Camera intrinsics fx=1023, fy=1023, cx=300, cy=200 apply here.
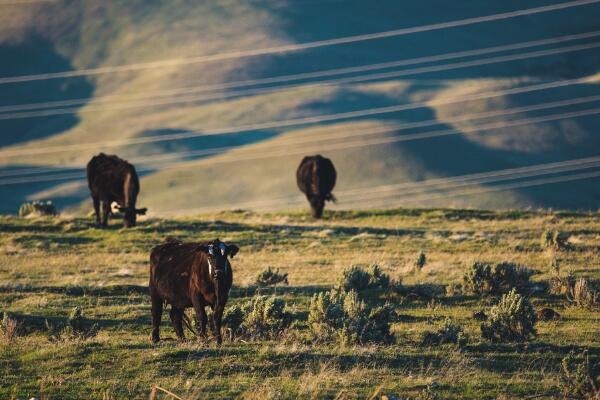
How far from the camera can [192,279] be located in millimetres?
16219

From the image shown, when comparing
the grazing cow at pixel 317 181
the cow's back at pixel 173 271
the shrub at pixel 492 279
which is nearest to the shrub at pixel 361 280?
the shrub at pixel 492 279

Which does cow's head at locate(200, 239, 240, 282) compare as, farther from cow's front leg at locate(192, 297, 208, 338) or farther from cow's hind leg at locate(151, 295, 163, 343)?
cow's hind leg at locate(151, 295, 163, 343)

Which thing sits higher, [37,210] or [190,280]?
[37,210]

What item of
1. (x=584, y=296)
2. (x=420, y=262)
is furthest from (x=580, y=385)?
(x=420, y=262)

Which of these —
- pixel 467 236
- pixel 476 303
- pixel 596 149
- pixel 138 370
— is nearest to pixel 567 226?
pixel 467 236

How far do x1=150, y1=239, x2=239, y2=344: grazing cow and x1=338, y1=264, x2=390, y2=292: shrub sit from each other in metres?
6.22

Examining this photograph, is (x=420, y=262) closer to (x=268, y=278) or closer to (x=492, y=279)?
(x=492, y=279)

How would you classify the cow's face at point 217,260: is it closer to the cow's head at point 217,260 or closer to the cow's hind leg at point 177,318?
the cow's head at point 217,260

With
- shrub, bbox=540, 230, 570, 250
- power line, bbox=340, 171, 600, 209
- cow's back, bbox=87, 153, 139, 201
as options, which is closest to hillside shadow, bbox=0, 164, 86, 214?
power line, bbox=340, 171, 600, 209

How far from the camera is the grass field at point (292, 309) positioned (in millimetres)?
13945

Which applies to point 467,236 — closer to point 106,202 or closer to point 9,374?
point 106,202

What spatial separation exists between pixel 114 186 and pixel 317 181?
9.67 m

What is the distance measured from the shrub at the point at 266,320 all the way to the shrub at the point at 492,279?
6.48m

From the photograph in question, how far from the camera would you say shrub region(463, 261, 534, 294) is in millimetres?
23000
